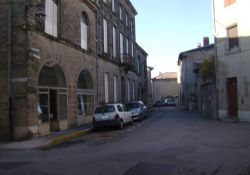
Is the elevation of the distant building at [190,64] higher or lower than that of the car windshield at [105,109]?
higher

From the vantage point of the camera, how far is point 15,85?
57.2 feet

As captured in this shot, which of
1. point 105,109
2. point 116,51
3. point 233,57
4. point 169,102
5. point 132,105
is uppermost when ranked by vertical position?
point 116,51

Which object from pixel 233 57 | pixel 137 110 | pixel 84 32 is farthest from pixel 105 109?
pixel 233 57

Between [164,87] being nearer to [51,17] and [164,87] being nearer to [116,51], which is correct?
[116,51]

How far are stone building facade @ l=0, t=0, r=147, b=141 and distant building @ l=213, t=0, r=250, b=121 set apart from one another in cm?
878

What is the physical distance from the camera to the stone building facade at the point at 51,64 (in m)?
17.4

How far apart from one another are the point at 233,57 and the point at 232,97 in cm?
274

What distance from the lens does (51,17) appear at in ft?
66.9

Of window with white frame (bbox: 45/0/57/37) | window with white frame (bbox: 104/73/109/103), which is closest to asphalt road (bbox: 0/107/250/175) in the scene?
window with white frame (bbox: 45/0/57/37)

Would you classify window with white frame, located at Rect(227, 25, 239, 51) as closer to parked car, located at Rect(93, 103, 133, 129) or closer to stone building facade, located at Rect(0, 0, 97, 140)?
parked car, located at Rect(93, 103, 133, 129)

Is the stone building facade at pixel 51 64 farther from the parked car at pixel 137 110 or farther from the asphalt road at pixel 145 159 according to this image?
the asphalt road at pixel 145 159

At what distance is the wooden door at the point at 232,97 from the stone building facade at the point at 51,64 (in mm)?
9251

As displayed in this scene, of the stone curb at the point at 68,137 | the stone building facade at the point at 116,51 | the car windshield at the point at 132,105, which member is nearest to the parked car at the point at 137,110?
the car windshield at the point at 132,105

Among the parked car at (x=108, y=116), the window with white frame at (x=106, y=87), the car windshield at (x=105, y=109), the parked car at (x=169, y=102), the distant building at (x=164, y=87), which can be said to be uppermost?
the distant building at (x=164, y=87)
